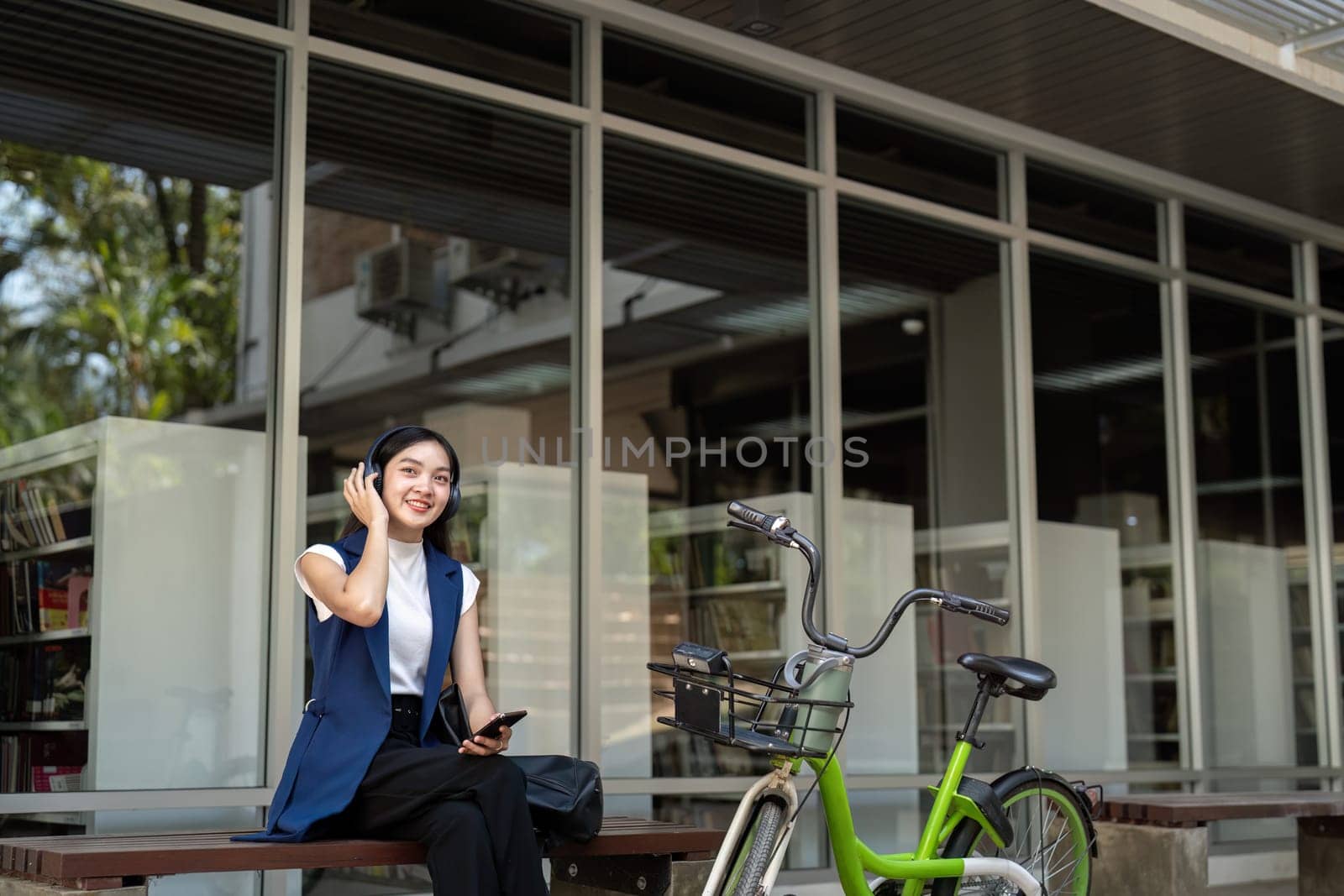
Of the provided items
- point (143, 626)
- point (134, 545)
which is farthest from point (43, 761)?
point (134, 545)

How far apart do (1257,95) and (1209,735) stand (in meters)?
2.66

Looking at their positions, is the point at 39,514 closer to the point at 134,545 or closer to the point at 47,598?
the point at 47,598

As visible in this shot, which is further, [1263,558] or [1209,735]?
[1263,558]

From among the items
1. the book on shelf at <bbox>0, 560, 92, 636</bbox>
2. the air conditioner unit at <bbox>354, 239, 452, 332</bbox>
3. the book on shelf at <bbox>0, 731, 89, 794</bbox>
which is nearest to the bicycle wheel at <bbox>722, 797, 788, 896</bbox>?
the book on shelf at <bbox>0, 731, 89, 794</bbox>

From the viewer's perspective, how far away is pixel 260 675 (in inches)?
162

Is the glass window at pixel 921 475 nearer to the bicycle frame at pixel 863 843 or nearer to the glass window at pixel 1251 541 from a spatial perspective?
the glass window at pixel 1251 541

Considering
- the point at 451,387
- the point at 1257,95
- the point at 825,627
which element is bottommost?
the point at 825,627

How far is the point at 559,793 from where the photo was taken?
2.99m

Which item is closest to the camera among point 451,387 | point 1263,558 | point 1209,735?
point 1209,735

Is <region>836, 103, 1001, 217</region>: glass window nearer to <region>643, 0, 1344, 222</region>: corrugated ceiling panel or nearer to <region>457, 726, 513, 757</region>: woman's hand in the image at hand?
<region>643, 0, 1344, 222</region>: corrugated ceiling panel

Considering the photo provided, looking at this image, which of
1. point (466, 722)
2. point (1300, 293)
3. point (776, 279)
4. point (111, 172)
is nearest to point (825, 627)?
point (776, 279)

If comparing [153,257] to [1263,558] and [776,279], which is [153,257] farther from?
[1263,558]

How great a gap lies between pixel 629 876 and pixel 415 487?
984mm

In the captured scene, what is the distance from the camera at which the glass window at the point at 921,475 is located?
5.63 m
